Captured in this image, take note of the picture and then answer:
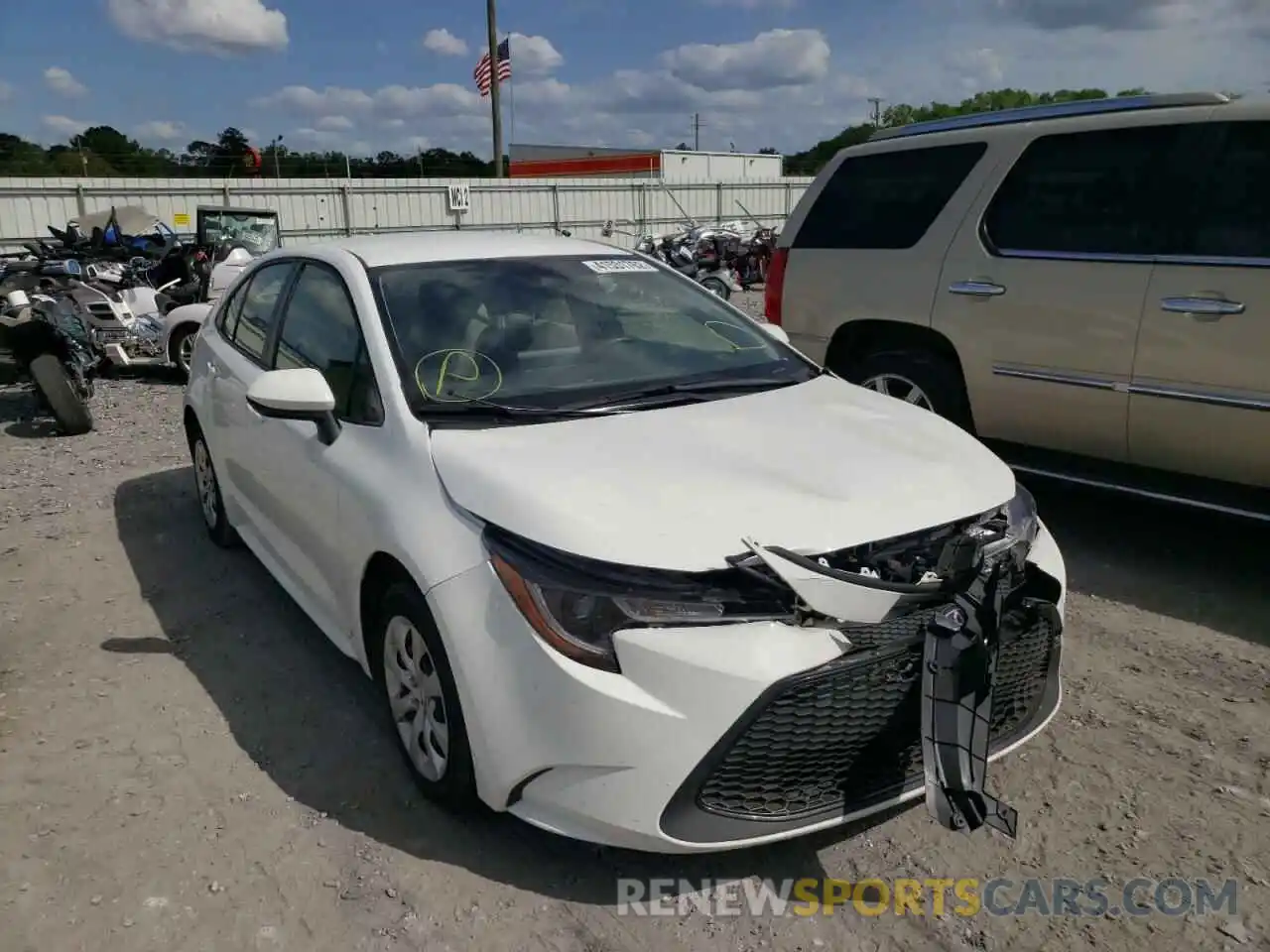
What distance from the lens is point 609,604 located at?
2.38 metres

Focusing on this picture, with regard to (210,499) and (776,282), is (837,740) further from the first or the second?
(776,282)

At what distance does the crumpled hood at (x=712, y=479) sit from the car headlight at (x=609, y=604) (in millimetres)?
44

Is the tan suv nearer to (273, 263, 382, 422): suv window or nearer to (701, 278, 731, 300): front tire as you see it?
(273, 263, 382, 422): suv window

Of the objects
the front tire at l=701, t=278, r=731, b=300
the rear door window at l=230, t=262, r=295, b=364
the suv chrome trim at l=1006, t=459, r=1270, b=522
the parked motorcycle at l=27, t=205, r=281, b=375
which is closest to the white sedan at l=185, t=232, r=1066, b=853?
the rear door window at l=230, t=262, r=295, b=364

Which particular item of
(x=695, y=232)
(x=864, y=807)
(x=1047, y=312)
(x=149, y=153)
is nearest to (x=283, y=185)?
(x=695, y=232)

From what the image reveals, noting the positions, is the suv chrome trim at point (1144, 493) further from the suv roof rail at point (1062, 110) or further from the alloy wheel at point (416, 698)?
the alloy wheel at point (416, 698)

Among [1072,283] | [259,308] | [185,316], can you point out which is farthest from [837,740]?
[185,316]

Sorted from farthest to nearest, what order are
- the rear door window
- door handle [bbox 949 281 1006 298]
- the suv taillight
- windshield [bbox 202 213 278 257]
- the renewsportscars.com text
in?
windshield [bbox 202 213 278 257] < the suv taillight < door handle [bbox 949 281 1006 298] < the rear door window < the renewsportscars.com text

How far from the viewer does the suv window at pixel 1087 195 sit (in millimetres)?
4445

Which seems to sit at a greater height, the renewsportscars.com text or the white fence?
the white fence

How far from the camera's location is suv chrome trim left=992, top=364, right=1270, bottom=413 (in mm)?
4105

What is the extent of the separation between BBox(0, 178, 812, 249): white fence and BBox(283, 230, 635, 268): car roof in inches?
782

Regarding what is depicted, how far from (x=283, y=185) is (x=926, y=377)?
21.6 meters

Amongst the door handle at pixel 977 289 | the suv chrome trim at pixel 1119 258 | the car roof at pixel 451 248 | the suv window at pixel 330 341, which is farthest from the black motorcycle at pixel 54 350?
the suv chrome trim at pixel 1119 258
